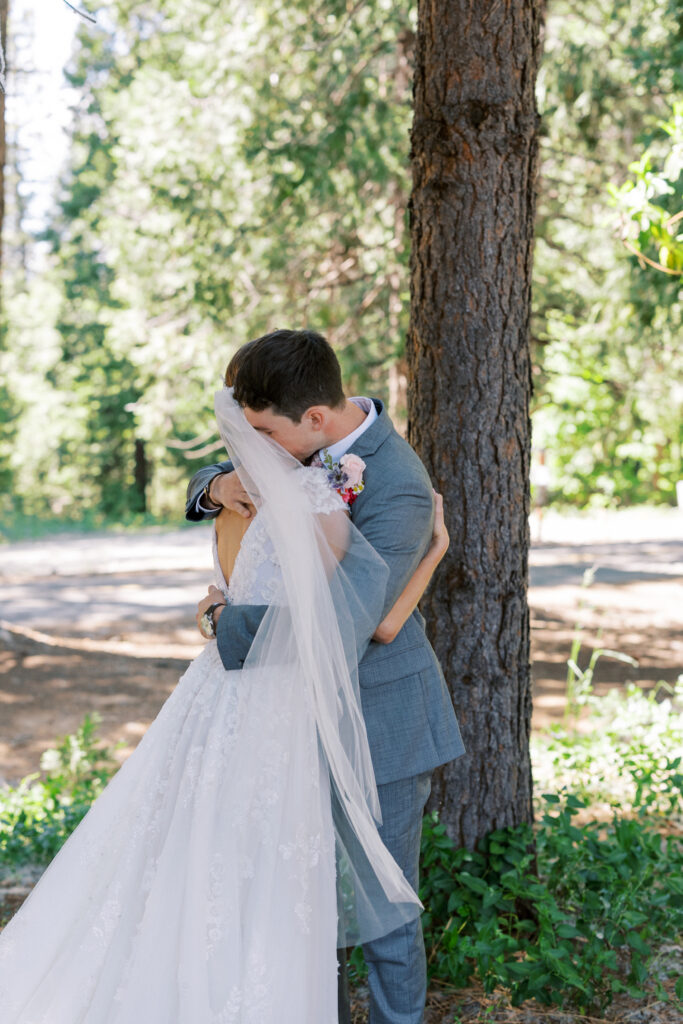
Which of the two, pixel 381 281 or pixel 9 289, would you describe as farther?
pixel 9 289

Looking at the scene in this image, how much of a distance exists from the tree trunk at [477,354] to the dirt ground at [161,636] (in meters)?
0.88

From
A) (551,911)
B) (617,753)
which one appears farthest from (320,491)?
(617,753)

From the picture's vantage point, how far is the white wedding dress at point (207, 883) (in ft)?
6.86

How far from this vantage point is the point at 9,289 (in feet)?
102

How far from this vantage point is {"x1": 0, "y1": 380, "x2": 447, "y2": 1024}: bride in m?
2.10

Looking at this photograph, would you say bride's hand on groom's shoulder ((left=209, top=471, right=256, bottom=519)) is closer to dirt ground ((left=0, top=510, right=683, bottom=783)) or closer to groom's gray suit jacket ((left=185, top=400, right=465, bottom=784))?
groom's gray suit jacket ((left=185, top=400, right=465, bottom=784))

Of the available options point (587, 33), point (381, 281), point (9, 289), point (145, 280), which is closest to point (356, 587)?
point (381, 281)

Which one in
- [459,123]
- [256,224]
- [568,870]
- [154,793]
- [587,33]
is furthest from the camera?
[587,33]

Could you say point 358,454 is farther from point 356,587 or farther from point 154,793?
point 154,793

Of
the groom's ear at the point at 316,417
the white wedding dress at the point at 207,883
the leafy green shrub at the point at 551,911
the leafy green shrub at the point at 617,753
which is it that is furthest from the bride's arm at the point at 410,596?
the leafy green shrub at the point at 617,753

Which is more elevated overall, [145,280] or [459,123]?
[145,280]

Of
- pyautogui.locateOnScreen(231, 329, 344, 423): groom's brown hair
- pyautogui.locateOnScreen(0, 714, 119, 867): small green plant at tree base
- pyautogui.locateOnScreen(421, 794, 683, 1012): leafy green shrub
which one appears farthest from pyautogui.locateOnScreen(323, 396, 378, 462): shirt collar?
pyautogui.locateOnScreen(0, 714, 119, 867): small green plant at tree base

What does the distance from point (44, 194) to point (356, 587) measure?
33236 millimetres

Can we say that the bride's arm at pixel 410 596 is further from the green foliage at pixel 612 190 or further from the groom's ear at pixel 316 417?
the green foliage at pixel 612 190
